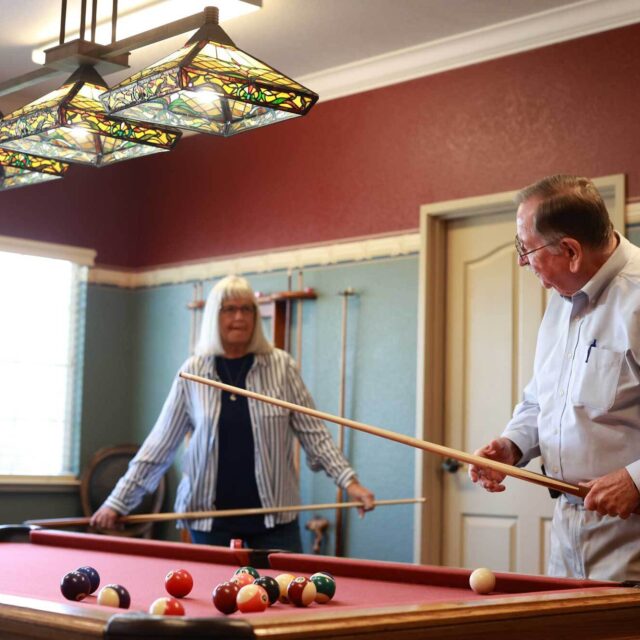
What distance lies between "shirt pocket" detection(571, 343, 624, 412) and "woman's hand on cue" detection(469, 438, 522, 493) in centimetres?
27

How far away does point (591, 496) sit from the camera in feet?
7.84

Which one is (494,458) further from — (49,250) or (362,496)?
(49,250)

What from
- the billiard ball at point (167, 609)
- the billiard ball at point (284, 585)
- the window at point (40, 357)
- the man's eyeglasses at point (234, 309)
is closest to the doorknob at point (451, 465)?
the man's eyeglasses at point (234, 309)

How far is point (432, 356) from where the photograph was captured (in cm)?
475

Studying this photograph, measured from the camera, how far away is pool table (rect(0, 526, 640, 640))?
1.56 meters

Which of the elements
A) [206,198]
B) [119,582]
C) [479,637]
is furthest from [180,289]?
[479,637]

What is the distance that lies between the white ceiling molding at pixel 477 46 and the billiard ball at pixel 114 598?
3.17m

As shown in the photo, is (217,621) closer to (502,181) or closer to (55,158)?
(55,158)

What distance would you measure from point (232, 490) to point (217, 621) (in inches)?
94.0

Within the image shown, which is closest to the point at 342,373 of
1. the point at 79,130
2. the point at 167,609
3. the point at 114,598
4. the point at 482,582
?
the point at 79,130

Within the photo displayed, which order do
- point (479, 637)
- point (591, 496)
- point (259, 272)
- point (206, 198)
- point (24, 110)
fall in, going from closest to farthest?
point (479, 637) < point (591, 496) < point (24, 110) < point (259, 272) < point (206, 198)

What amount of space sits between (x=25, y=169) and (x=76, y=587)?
2.11 meters

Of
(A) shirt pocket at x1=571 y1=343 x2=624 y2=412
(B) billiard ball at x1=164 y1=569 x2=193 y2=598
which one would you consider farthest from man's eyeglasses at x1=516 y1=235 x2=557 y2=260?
(B) billiard ball at x1=164 y1=569 x2=193 y2=598

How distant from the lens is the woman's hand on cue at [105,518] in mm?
3799
